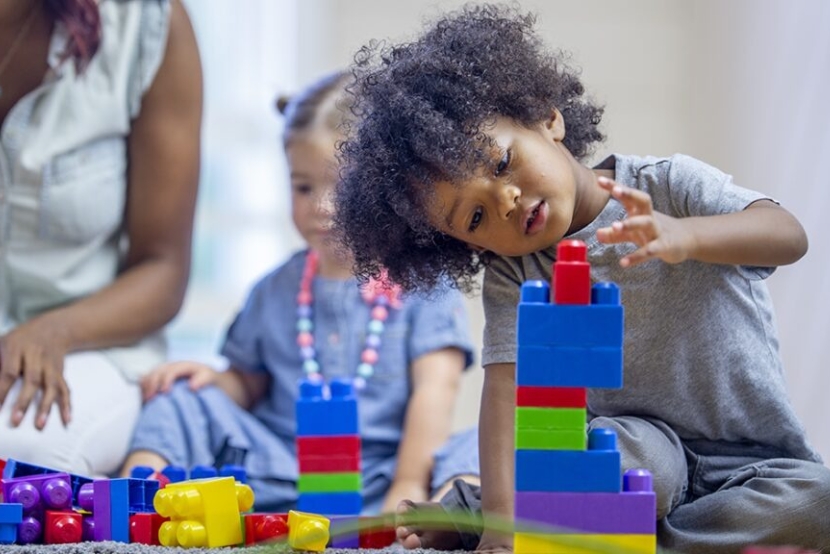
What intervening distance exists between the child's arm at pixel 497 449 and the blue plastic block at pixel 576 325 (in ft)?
0.79

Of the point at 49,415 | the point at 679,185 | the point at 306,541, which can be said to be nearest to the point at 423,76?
the point at 679,185

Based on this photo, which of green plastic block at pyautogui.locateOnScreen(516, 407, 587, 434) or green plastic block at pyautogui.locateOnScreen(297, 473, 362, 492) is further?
green plastic block at pyautogui.locateOnScreen(297, 473, 362, 492)

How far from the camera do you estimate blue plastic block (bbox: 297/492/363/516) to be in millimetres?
1111

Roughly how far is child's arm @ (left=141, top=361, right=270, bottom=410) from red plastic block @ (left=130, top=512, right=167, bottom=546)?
0.53m

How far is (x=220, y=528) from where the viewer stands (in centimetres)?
95

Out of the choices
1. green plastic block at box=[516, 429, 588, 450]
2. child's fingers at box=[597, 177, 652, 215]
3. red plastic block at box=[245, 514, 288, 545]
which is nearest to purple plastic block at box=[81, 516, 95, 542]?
red plastic block at box=[245, 514, 288, 545]

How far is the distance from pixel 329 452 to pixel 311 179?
0.58m

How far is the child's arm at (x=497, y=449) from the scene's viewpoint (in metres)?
0.96

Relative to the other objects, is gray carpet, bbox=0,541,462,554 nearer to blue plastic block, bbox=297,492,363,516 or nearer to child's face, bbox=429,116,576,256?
blue plastic block, bbox=297,492,363,516

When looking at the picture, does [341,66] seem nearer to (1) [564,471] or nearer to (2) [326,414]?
(2) [326,414]

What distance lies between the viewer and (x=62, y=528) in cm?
98

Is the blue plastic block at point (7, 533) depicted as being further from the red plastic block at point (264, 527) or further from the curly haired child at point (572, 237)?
the curly haired child at point (572, 237)

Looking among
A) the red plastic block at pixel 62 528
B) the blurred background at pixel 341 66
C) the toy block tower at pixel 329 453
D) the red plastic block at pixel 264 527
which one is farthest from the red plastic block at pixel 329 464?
the blurred background at pixel 341 66

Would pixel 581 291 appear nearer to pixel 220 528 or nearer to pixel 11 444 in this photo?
pixel 220 528
